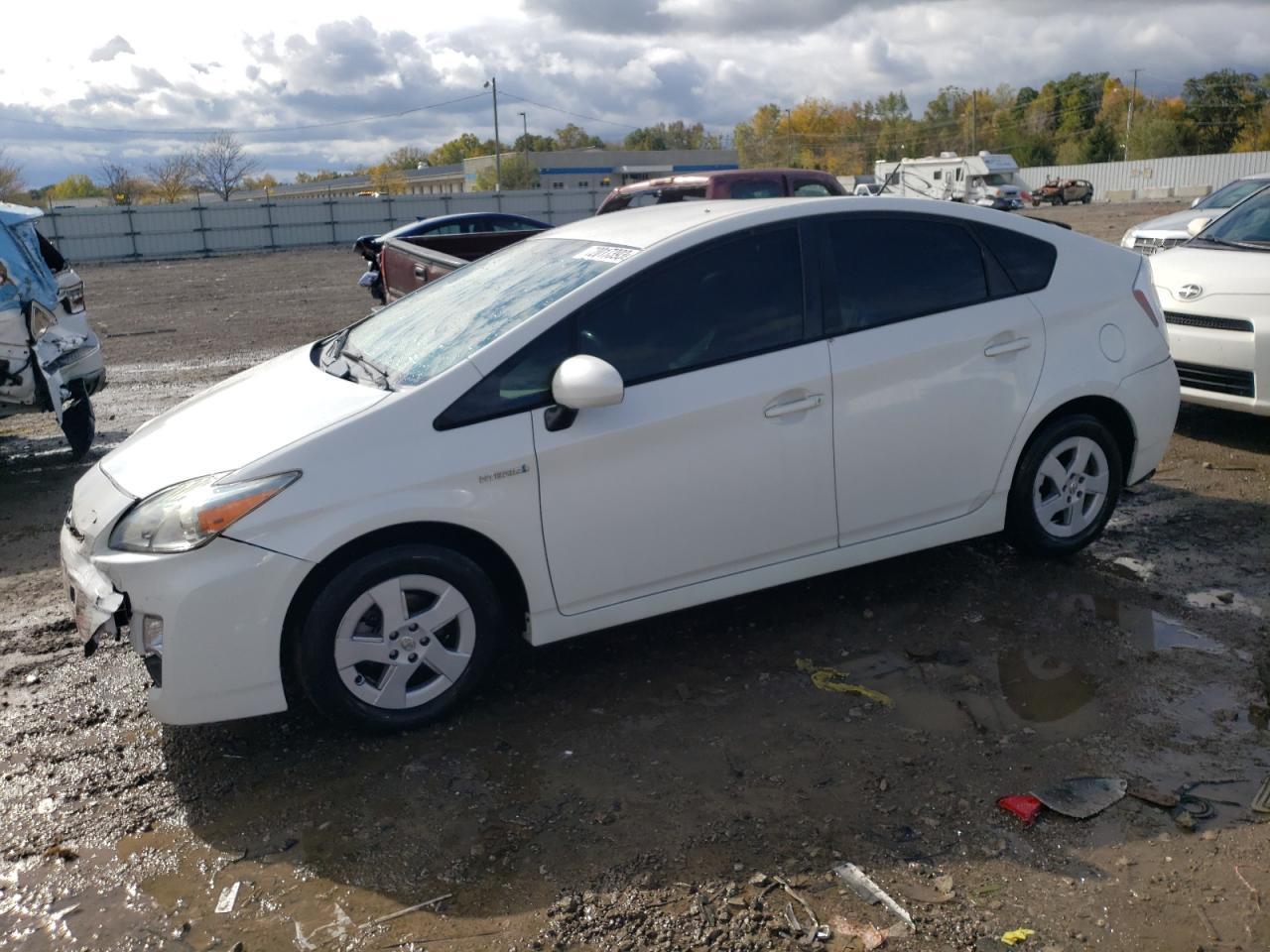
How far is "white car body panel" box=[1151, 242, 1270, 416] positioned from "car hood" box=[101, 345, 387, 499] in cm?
548

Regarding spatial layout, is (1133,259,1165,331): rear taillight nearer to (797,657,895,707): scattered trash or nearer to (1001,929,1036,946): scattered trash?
(797,657,895,707): scattered trash

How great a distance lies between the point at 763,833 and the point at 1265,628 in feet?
8.58

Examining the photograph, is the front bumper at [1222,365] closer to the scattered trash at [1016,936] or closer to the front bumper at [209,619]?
the scattered trash at [1016,936]

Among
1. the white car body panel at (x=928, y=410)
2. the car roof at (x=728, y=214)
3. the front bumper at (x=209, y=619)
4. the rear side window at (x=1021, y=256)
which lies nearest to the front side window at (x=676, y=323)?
the car roof at (x=728, y=214)

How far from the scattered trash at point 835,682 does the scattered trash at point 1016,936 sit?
48.5 inches

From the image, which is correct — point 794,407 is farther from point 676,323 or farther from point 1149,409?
point 1149,409

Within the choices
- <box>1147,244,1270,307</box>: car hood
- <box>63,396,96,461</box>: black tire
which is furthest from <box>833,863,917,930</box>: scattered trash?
<box>63,396,96,461</box>: black tire

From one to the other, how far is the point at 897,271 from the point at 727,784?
2307 millimetres

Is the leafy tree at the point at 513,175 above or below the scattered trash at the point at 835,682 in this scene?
above

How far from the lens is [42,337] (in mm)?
7500

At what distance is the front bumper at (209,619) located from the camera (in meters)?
3.53

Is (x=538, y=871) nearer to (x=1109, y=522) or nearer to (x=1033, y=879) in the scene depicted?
(x=1033, y=879)

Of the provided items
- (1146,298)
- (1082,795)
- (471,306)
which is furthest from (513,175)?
(1082,795)

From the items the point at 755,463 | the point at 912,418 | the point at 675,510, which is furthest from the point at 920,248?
the point at 675,510
